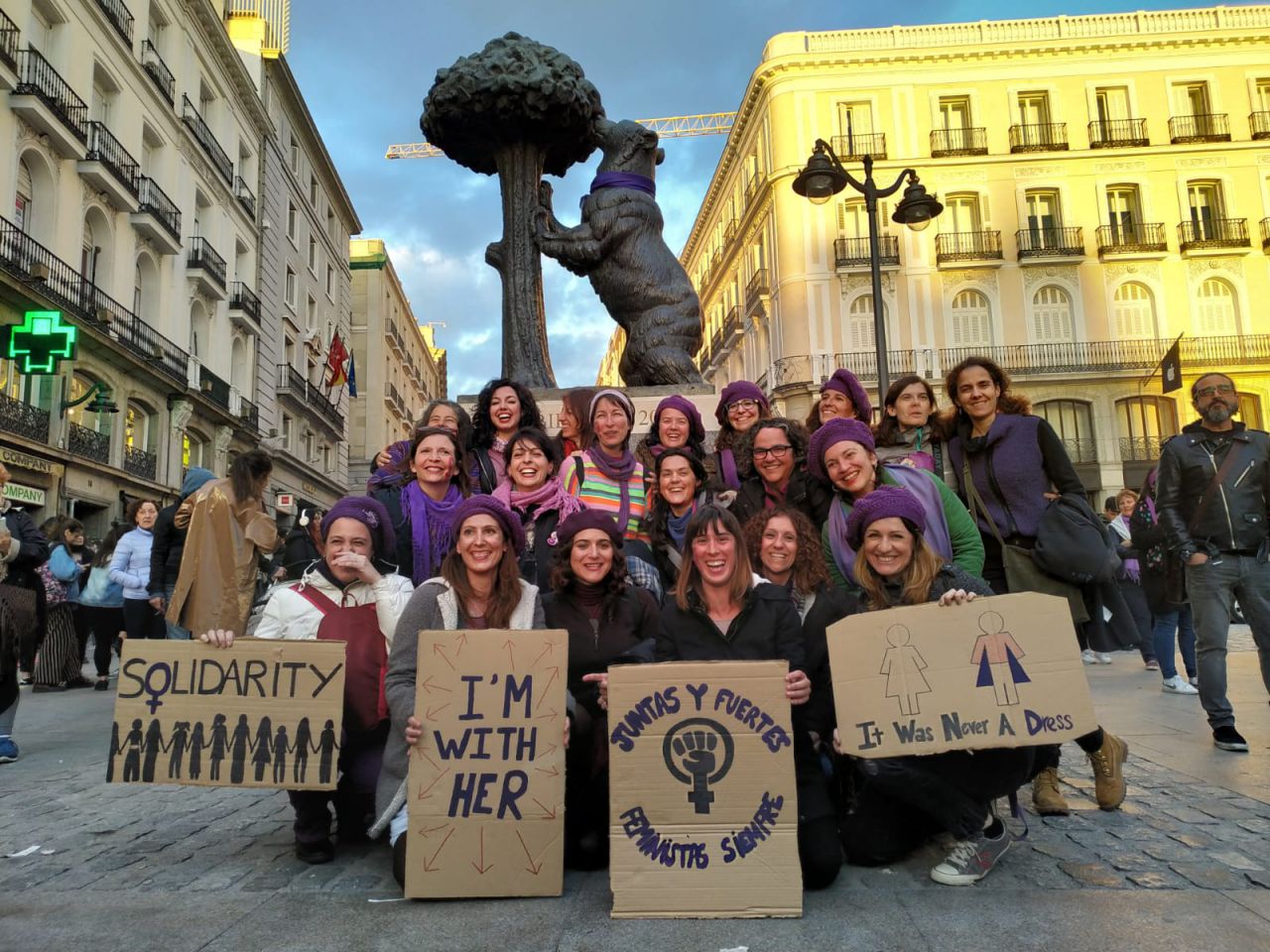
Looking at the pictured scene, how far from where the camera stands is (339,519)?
11.4 ft

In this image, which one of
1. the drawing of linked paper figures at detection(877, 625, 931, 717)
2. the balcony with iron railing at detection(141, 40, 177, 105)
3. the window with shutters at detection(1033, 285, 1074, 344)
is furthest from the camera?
the window with shutters at detection(1033, 285, 1074, 344)

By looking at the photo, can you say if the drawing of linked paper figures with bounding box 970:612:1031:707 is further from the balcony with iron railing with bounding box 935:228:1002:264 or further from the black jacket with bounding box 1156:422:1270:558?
the balcony with iron railing with bounding box 935:228:1002:264

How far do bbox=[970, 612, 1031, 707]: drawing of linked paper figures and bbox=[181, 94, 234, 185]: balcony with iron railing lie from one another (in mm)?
28346

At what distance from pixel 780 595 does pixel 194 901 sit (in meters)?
2.19

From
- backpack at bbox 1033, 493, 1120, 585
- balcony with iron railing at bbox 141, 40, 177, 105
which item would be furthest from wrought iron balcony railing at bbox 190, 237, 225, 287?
backpack at bbox 1033, 493, 1120, 585

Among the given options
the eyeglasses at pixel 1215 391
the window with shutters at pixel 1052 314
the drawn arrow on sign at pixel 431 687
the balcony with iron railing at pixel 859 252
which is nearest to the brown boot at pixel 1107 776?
the eyeglasses at pixel 1215 391

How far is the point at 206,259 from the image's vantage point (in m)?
26.0

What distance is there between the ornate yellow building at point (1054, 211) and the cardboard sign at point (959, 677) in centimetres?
2715

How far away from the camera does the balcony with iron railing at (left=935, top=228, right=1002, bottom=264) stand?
2994 cm

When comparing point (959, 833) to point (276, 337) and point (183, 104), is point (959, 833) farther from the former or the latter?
point (276, 337)

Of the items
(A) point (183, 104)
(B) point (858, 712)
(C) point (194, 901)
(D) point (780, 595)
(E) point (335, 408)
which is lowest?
(C) point (194, 901)

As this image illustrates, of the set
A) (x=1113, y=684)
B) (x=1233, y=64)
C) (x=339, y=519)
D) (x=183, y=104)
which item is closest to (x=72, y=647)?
(x=339, y=519)

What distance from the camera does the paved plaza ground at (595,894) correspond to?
2445mm

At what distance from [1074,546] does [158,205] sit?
2555 centimetres
